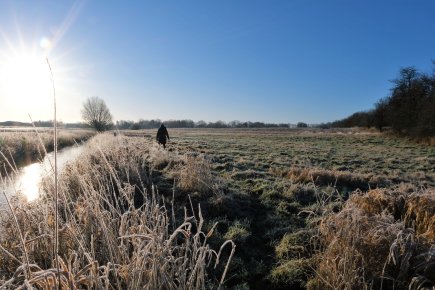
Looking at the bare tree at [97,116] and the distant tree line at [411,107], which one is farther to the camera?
the bare tree at [97,116]

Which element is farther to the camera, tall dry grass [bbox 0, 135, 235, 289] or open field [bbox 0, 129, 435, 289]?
open field [bbox 0, 129, 435, 289]

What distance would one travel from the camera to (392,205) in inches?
185

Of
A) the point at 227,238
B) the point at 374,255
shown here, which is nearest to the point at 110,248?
the point at 374,255

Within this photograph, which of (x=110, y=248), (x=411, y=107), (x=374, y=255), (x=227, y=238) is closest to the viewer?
(x=110, y=248)

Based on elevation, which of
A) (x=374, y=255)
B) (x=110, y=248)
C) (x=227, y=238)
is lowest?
(x=227, y=238)

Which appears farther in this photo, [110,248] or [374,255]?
[374,255]

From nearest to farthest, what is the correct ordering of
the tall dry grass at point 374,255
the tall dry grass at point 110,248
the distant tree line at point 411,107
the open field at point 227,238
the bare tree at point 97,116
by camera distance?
the tall dry grass at point 110,248
the open field at point 227,238
the tall dry grass at point 374,255
the distant tree line at point 411,107
the bare tree at point 97,116

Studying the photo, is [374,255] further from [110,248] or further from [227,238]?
[110,248]

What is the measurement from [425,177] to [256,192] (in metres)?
7.71

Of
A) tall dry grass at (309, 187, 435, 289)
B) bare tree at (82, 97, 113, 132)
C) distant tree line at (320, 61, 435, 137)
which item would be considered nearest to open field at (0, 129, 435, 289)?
tall dry grass at (309, 187, 435, 289)

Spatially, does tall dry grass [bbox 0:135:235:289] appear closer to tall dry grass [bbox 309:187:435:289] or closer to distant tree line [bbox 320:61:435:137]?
tall dry grass [bbox 309:187:435:289]

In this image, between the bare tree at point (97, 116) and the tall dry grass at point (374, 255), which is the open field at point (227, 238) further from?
the bare tree at point (97, 116)

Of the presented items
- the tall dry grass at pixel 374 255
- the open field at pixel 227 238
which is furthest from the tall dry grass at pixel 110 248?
the tall dry grass at pixel 374 255

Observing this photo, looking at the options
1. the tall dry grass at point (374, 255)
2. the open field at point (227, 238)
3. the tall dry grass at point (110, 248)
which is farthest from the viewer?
the tall dry grass at point (374, 255)
